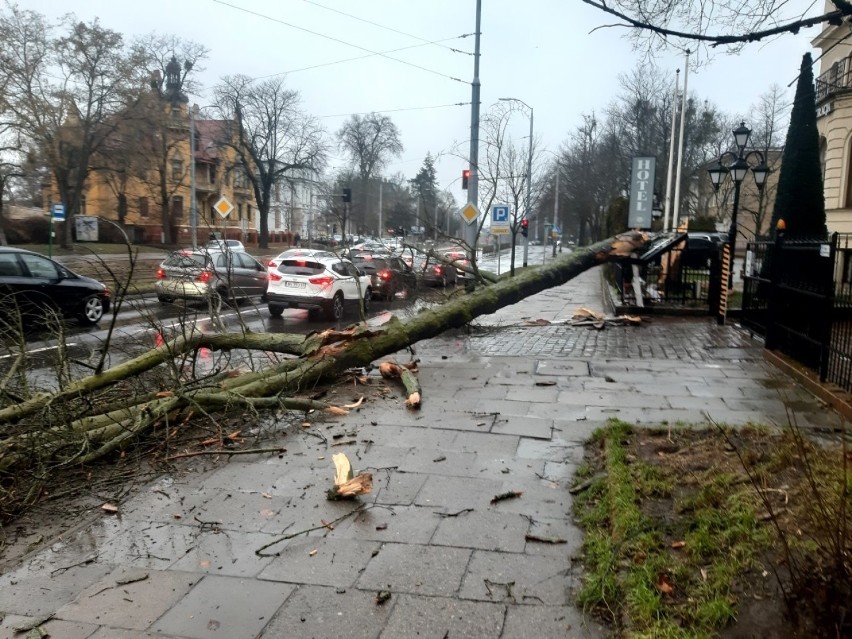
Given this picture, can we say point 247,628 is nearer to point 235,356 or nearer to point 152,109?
point 235,356

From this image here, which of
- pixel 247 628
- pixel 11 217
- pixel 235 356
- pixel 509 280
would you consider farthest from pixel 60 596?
pixel 11 217

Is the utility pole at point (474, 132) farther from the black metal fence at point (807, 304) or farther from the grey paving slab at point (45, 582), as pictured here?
the grey paving slab at point (45, 582)

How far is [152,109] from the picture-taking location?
3678 centimetres

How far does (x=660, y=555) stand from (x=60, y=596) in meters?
3.02

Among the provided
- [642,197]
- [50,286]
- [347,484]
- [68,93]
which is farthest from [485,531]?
[68,93]

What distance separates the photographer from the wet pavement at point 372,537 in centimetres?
321

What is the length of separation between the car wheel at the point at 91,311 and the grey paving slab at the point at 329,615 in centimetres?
1322

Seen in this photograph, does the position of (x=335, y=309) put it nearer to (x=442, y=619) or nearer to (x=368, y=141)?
(x=442, y=619)

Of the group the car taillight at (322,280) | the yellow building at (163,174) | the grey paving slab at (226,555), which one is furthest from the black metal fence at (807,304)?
the yellow building at (163,174)

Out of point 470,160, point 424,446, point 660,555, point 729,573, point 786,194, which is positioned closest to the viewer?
point 729,573

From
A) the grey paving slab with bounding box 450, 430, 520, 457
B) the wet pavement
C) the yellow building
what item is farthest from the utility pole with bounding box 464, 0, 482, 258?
the grey paving slab with bounding box 450, 430, 520, 457

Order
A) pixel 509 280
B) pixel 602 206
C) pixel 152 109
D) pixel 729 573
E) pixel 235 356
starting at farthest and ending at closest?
1. pixel 602 206
2. pixel 152 109
3. pixel 509 280
4. pixel 235 356
5. pixel 729 573

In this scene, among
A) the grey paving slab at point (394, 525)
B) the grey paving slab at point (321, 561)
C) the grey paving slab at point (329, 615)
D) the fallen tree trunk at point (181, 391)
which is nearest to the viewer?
the grey paving slab at point (329, 615)

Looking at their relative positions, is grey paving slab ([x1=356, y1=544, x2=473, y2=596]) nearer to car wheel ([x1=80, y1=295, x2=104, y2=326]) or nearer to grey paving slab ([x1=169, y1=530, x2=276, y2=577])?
grey paving slab ([x1=169, y1=530, x2=276, y2=577])
